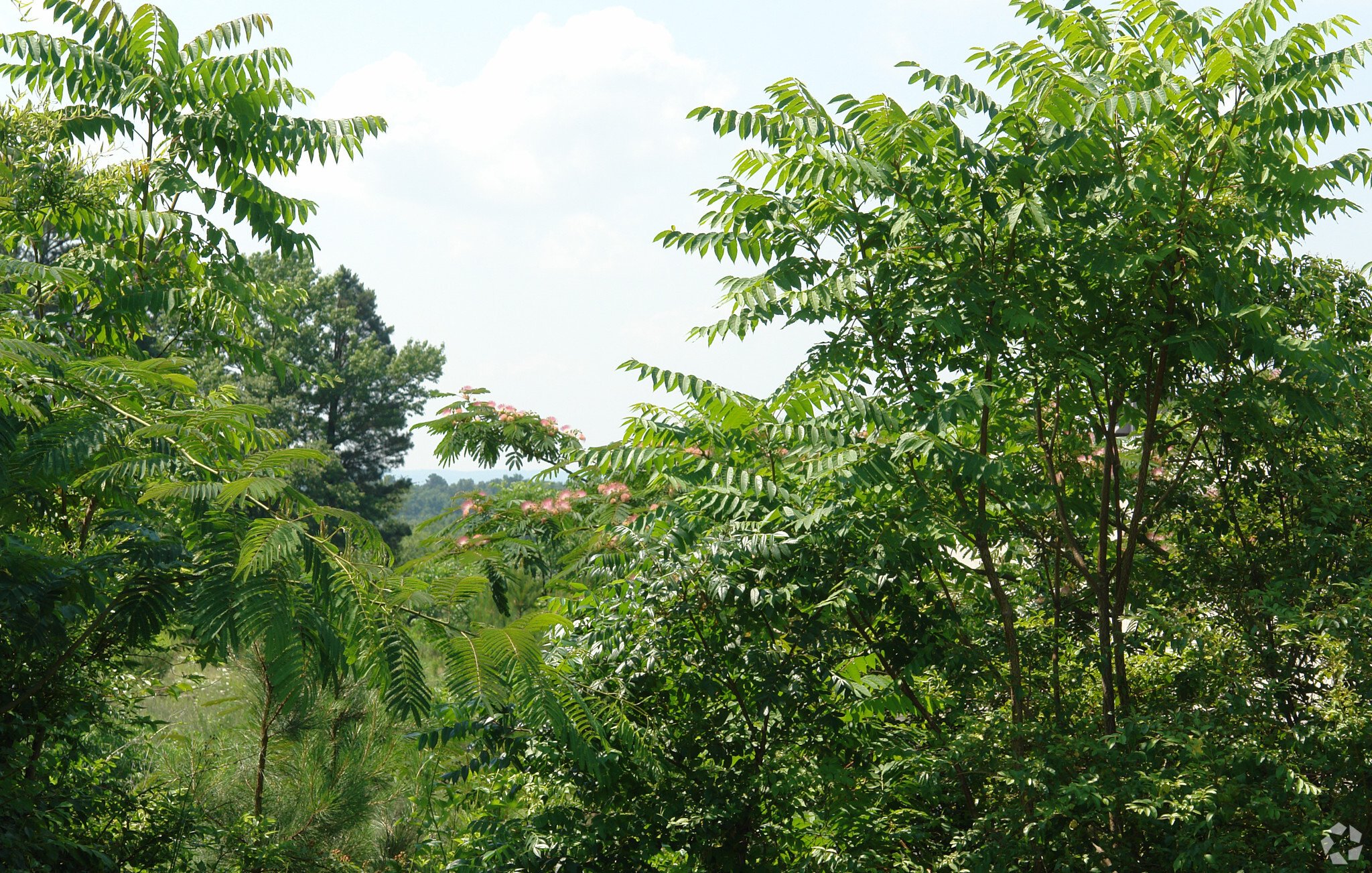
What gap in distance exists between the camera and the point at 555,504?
8242 mm

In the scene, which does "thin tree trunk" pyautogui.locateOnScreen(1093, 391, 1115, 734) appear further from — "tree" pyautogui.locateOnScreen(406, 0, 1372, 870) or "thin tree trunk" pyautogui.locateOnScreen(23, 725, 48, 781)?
"thin tree trunk" pyautogui.locateOnScreen(23, 725, 48, 781)

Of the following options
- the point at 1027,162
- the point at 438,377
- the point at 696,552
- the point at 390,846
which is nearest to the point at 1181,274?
the point at 1027,162

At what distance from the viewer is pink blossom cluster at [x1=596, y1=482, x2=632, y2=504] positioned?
738cm

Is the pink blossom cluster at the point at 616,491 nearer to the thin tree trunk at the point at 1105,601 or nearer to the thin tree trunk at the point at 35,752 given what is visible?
the thin tree trunk at the point at 1105,601

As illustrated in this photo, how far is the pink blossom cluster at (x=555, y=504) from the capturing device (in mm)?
8109

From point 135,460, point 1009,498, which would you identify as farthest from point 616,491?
point 135,460

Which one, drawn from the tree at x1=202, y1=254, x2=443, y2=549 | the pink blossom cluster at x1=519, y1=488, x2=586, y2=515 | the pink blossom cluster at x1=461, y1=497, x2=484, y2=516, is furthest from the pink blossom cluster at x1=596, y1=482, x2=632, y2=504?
the tree at x1=202, y1=254, x2=443, y2=549

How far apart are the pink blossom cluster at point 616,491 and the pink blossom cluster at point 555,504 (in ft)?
1.23

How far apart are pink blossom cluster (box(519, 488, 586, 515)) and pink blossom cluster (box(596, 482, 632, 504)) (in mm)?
375

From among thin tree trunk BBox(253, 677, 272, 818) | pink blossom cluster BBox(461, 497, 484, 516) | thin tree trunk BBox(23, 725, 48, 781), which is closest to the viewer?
thin tree trunk BBox(23, 725, 48, 781)

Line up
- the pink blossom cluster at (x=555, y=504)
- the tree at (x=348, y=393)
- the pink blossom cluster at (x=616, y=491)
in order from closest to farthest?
the pink blossom cluster at (x=616, y=491)
the pink blossom cluster at (x=555, y=504)
the tree at (x=348, y=393)

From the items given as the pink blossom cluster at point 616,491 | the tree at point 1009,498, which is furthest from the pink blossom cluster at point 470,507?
the tree at point 1009,498

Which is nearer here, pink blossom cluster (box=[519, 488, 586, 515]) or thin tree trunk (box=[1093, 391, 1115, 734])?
thin tree trunk (box=[1093, 391, 1115, 734])

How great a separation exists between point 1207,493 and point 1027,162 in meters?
2.11
